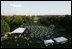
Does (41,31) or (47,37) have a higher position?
(41,31)

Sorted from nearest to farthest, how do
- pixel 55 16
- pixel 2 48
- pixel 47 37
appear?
pixel 2 48, pixel 55 16, pixel 47 37

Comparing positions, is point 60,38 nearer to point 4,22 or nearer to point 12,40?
point 12,40

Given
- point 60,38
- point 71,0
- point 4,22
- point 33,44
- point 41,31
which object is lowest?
point 33,44

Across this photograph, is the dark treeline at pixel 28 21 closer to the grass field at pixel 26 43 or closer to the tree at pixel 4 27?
the tree at pixel 4 27

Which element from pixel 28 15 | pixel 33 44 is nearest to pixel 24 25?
pixel 28 15

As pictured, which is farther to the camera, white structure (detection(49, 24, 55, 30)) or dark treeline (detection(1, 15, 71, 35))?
white structure (detection(49, 24, 55, 30))

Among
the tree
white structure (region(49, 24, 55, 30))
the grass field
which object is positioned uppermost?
the tree

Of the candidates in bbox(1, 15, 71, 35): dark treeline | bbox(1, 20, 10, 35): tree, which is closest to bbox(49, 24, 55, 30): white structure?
bbox(1, 15, 71, 35): dark treeline

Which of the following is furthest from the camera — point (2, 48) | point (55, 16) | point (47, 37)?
point (47, 37)

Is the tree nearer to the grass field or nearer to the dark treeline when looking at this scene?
the dark treeline
